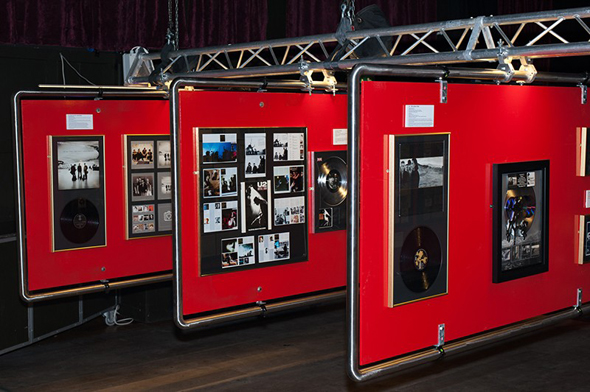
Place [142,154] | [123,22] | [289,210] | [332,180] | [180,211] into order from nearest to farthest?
[180,211], [289,210], [332,180], [142,154], [123,22]

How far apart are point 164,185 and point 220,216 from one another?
50.6 inches

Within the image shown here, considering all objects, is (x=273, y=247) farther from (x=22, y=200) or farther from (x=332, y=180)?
(x=22, y=200)

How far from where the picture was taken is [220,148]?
564 cm

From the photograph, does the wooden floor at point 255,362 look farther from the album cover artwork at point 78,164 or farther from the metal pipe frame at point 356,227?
the metal pipe frame at point 356,227

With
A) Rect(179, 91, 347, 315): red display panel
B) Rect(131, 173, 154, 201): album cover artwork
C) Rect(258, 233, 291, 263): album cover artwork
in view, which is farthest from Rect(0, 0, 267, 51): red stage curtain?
Rect(258, 233, 291, 263): album cover artwork

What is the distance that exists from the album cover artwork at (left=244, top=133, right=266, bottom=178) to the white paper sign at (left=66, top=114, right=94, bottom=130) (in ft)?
4.45

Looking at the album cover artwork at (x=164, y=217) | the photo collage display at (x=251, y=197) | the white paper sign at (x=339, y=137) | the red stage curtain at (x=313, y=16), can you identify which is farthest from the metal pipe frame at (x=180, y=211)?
the red stage curtain at (x=313, y=16)

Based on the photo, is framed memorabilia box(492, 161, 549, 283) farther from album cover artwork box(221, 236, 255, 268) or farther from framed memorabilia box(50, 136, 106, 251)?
framed memorabilia box(50, 136, 106, 251)

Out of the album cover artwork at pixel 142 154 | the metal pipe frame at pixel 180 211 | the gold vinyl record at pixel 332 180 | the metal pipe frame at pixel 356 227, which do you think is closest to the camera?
the metal pipe frame at pixel 356 227

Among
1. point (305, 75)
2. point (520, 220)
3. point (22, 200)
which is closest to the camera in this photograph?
point (520, 220)

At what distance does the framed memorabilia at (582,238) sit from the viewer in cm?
515

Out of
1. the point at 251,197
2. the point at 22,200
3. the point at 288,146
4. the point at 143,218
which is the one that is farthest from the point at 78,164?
the point at 288,146

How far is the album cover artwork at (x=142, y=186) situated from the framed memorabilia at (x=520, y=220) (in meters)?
3.13

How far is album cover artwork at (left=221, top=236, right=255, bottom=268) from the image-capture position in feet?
18.9
